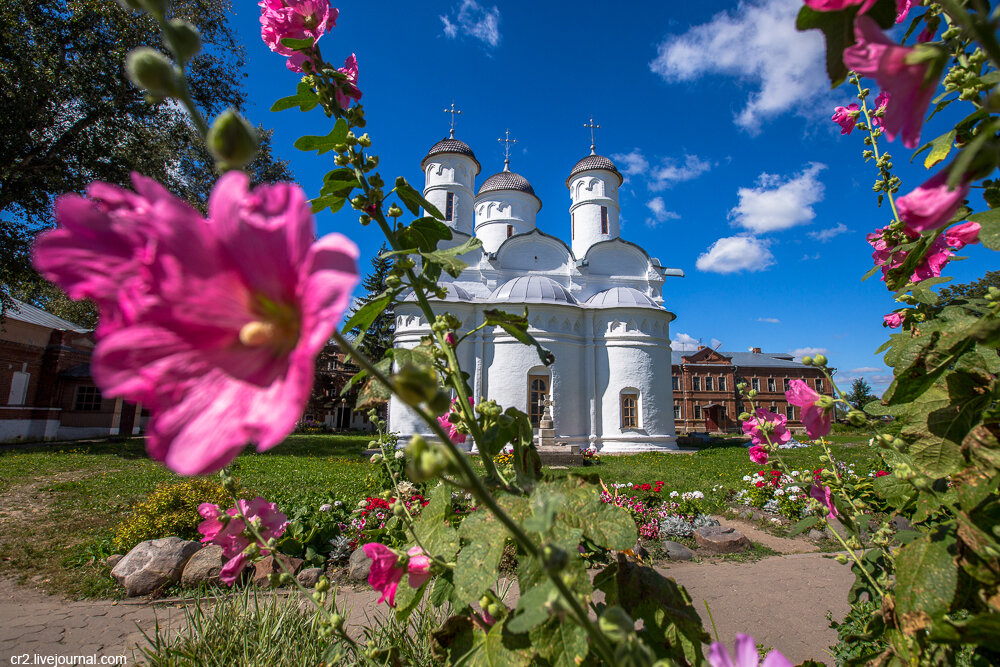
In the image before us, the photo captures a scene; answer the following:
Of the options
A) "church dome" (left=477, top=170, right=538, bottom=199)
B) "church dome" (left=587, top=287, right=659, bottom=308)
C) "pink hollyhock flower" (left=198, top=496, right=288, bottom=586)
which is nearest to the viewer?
"pink hollyhock flower" (left=198, top=496, right=288, bottom=586)

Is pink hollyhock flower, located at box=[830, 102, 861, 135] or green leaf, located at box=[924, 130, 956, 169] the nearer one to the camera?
green leaf, located at box=[924, 130, 956, 169]

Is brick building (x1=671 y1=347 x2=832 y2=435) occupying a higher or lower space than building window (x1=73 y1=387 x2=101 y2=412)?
higher

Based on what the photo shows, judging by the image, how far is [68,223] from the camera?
1.68ft

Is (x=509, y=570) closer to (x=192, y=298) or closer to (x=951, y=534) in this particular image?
(x=951, y=534)

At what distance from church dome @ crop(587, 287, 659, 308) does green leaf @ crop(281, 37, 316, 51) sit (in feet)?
58.9

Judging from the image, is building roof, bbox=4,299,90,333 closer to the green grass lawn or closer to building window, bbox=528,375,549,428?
the green grass lawn

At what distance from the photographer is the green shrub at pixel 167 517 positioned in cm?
547

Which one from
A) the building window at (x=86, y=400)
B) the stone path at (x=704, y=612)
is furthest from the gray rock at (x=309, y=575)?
the building window at (x=86, y=400)

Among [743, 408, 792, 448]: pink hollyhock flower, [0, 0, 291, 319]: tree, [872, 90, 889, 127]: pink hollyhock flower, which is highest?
[0, 0, 291, 319]: tree

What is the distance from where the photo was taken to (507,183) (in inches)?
936

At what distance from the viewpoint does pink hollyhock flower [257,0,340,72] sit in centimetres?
124

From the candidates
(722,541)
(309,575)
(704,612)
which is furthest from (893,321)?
(309,575)

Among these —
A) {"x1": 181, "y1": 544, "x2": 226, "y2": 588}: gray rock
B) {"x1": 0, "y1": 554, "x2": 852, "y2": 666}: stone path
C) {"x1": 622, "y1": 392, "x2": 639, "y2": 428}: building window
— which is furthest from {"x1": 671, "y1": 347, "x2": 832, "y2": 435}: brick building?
{"x1": 181, "y1": 544, "x2": 226, "y2": 588}: gray rock

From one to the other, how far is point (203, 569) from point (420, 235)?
503 cm
